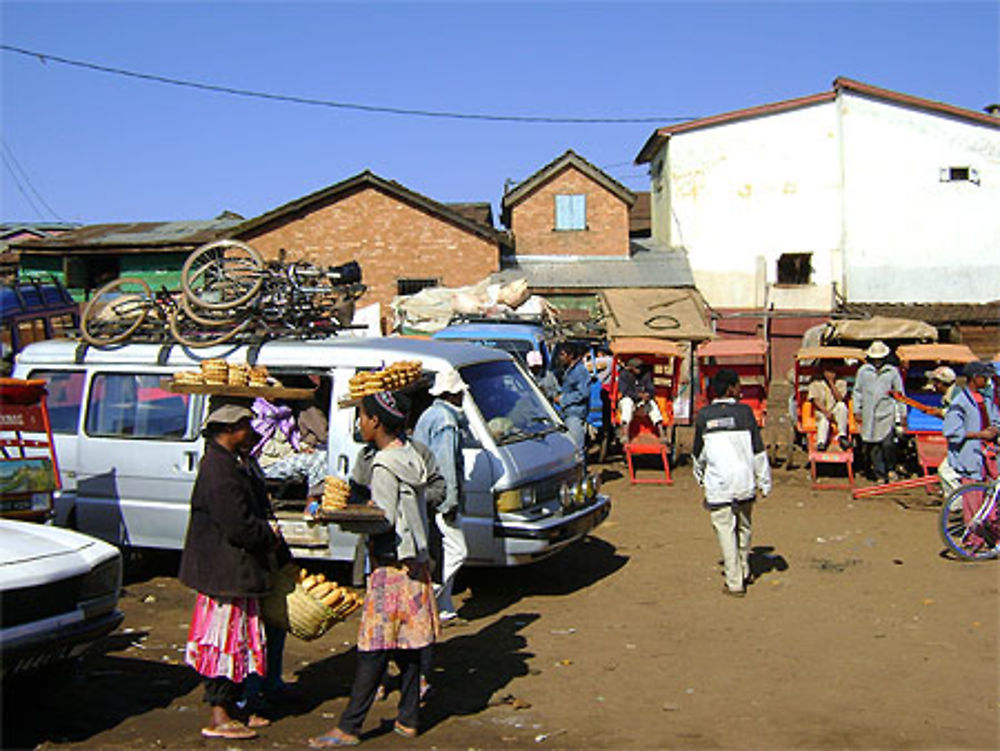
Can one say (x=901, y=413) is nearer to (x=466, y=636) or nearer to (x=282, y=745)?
(x=466, y=636)

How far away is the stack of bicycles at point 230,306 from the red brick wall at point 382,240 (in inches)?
708

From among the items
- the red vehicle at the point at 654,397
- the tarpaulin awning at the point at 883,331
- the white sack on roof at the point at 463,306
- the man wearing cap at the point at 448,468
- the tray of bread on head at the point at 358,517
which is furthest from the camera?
the white sack on roof at the point at 463,306

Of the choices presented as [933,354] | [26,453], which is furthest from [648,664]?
[933,354]

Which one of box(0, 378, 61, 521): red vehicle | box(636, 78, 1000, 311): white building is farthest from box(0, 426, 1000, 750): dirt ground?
box(636, 78, 1000, 311): white building

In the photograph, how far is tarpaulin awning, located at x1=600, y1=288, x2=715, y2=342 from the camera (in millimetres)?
19094

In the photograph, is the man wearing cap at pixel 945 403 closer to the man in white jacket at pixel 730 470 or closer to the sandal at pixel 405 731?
the man in white jacket at pixel 730 470

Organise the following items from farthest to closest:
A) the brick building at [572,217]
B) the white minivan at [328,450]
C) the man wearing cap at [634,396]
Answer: the brick building at [572,217], the man wearing cap at [634,396], the white minivan at [328,450]

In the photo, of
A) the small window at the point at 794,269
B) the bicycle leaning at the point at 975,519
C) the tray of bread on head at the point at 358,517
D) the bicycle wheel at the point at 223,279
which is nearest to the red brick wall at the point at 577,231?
the small window at the point at 794,269

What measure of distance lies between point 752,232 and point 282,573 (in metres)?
27.4

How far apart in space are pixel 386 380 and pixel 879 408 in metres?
8.65

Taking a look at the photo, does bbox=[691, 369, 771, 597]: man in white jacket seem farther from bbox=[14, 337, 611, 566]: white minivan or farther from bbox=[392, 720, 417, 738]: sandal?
bbox=[392, 720, 417, 738]: sandal

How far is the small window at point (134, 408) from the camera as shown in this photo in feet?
27.2

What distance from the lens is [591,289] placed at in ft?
90.9

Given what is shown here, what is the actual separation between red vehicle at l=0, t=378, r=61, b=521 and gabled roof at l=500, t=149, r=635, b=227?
2282 centimetres
